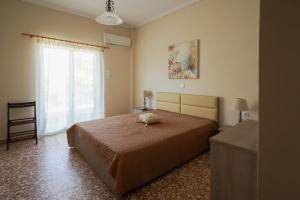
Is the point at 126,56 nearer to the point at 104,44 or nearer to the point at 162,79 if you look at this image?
the point at 104,44

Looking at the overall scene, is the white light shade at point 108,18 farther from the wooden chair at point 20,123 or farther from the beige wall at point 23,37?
the wooden chair at point 20,123

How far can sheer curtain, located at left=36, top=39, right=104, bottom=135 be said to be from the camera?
375 cm

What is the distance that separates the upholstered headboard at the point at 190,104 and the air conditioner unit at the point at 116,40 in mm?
1843

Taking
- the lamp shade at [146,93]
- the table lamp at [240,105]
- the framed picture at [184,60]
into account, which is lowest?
the table lamp at [240,105]

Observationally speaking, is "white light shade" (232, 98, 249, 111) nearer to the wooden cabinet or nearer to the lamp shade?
the wooden cabinet

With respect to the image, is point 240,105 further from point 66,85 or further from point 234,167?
point 66,85

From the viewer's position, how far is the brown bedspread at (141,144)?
186cm

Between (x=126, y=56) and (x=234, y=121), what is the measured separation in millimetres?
3536

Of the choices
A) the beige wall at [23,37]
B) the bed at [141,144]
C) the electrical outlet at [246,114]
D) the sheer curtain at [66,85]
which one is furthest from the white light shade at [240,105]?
the beige wall at [23,37]

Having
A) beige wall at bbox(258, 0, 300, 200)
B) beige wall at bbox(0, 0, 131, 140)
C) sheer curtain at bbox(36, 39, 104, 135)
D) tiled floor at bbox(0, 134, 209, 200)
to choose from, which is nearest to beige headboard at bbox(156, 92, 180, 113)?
tiled floor at bbox(0, 134, 209, 200)

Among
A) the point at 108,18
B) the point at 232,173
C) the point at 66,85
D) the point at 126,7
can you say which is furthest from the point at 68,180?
the point at 126,7

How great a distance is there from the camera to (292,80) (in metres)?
0.76

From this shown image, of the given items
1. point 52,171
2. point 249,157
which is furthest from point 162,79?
point 249,157

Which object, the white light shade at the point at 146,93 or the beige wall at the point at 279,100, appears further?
the white light shade at the point at 146,93
